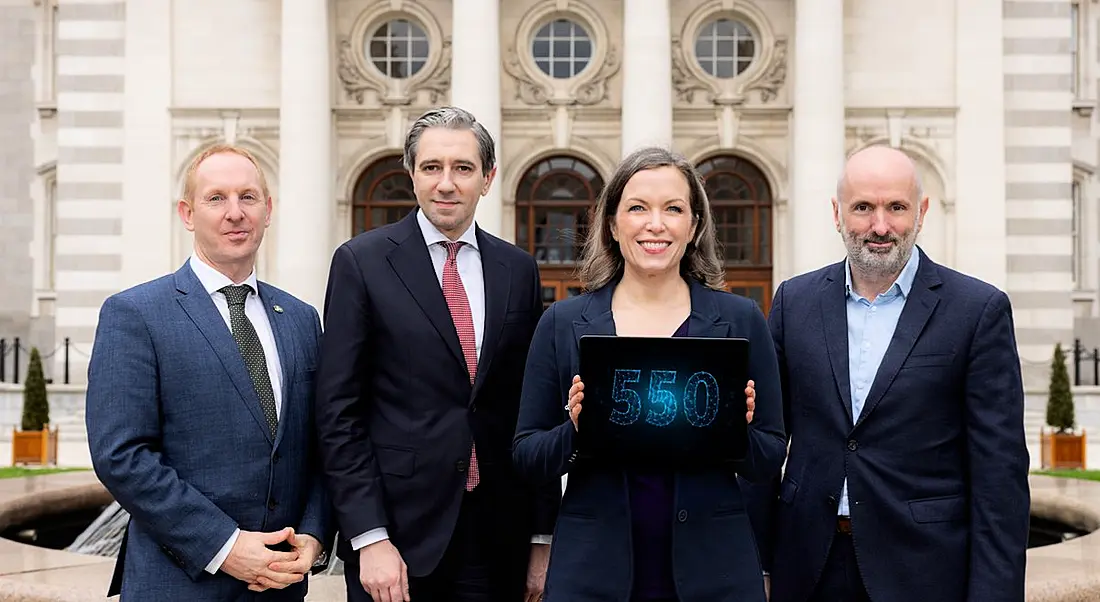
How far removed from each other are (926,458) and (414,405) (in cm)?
237

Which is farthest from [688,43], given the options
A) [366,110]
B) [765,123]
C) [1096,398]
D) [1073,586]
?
[1073,586]

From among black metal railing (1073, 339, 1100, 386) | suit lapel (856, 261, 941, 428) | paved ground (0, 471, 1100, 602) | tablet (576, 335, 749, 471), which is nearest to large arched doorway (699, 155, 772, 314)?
black metal railing (1073, 339, 1100, 386)

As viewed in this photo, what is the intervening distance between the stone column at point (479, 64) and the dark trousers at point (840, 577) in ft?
82.5

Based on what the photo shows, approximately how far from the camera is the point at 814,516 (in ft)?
15.6

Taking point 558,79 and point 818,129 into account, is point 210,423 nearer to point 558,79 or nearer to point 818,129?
point 818,129

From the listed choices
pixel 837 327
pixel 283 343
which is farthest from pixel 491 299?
pixel 837 327

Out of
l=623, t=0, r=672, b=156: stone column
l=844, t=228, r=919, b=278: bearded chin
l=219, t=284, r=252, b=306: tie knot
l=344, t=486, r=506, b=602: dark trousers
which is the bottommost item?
l=344, t=486, r=506, b=602: dark trousers

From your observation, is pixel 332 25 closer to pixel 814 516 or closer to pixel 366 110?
pixel 366 110

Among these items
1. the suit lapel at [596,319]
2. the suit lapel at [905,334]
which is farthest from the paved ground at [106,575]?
the suit lapel at [596,319]

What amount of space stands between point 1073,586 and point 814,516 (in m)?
2.52

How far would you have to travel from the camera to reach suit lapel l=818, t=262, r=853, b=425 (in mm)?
4750

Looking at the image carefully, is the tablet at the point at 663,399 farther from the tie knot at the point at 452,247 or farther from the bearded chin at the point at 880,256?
the tie knot at the point at 452,247

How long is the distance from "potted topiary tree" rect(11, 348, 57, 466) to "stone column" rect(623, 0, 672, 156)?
1685 centimetres

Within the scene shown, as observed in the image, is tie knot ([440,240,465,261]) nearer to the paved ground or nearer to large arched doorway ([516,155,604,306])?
the paved ground
